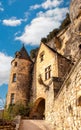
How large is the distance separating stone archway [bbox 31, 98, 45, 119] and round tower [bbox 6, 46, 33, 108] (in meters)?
1.79

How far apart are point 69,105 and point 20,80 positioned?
1830 centimetres

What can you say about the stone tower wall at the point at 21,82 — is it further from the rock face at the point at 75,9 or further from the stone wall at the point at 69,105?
the stone wall at the point at 69,105

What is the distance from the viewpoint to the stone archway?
76.8 feet

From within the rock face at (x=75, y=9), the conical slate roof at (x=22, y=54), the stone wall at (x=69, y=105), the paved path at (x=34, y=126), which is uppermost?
the rock face at (x=75, y=9)

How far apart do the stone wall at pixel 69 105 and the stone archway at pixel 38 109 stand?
12462 millimetres

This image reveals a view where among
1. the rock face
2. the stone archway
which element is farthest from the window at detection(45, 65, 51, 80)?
the rock face

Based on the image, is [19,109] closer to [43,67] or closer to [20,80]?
[20,80]

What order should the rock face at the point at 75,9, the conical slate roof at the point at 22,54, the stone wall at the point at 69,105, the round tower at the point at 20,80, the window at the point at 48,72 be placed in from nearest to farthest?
the stone wall at the point at 69,105 → the window at the point at 48,72 → the round tower at the point at 20,80 → the rock face at the point at 75,9 → the conical slate roof at the point at 22,54

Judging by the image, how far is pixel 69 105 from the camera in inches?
327

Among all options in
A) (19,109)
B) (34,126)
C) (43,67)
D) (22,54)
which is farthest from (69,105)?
(22,54)

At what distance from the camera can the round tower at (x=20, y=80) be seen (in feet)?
83.0

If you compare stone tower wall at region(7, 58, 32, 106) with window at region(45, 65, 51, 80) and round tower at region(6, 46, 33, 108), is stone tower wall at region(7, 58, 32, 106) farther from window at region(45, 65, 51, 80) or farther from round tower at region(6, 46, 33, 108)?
window at region(45, 65, 51, 80)

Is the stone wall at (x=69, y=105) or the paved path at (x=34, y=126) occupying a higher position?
the stone wall at (x=69, y=105)

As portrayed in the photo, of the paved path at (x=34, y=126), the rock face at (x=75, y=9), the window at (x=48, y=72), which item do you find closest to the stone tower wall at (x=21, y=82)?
the window at (x=48, y=72)
